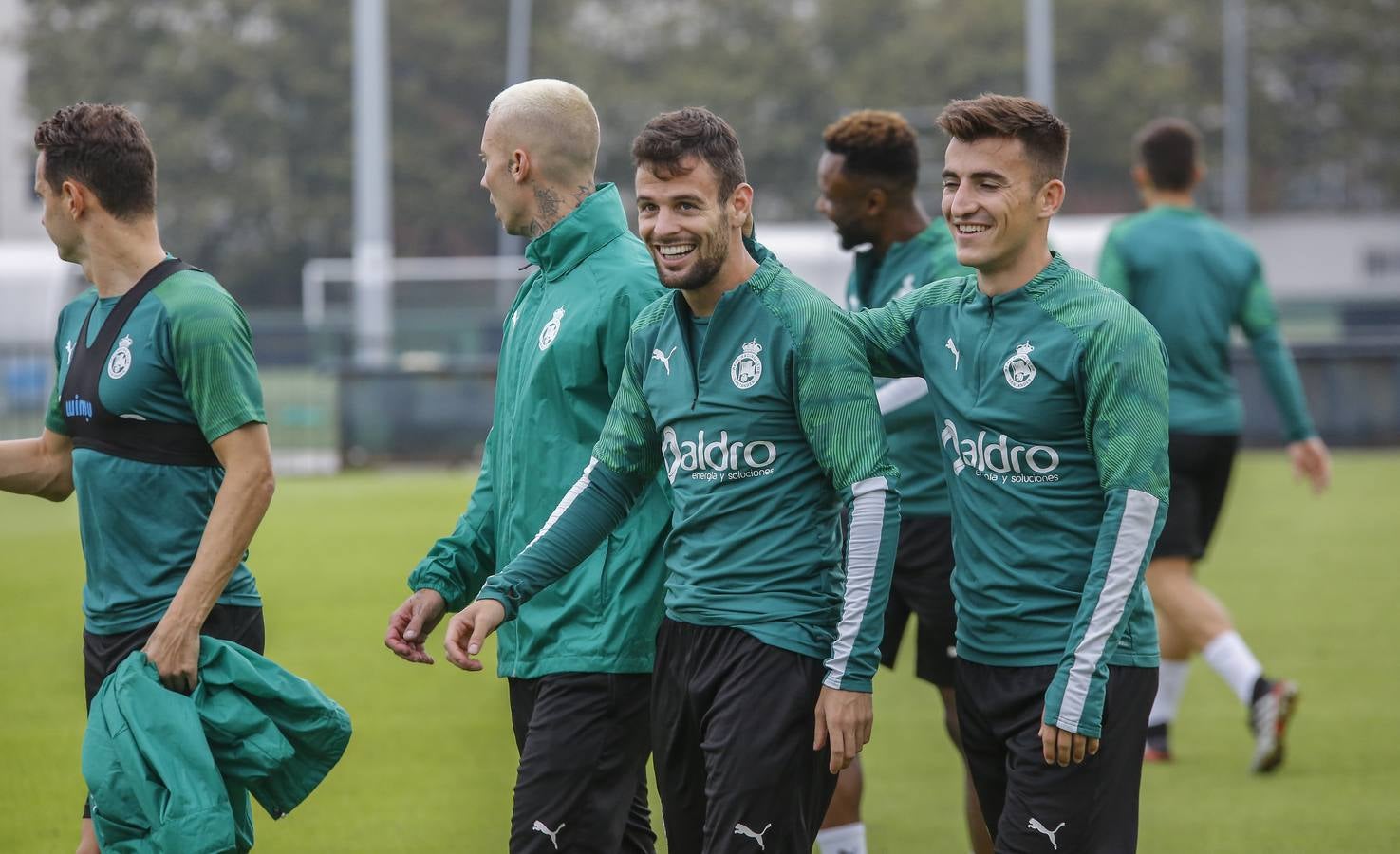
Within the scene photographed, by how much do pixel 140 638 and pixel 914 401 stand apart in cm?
250

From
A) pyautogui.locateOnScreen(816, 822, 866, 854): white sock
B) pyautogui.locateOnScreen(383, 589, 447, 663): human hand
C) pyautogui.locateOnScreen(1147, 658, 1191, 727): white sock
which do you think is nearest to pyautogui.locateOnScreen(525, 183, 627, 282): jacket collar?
pyautogui.locateOnScreen(383, 589, 447, 663): human hand

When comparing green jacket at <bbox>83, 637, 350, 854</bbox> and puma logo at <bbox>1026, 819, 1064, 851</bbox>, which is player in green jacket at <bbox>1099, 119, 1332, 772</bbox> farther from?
green jacket at <bbox>83, 637, 350, 854</bbox>

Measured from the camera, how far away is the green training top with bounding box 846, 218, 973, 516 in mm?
5750

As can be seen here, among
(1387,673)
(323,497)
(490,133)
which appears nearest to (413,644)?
(490,133)

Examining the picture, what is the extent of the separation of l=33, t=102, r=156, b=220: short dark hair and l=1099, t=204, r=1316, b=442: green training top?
440 cm

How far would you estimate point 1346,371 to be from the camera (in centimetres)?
2166

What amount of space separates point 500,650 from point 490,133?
132cm

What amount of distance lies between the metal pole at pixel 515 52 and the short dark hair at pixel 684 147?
41146 millimetres

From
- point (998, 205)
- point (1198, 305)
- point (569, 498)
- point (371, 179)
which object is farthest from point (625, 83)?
point (998, 205)

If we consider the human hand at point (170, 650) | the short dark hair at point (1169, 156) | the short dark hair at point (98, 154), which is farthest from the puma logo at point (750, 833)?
the short dark hair at point (1169, 156)

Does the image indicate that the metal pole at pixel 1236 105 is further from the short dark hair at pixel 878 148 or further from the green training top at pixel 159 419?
the green training top at pixel 159 419

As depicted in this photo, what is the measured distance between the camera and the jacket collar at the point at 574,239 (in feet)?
15.1

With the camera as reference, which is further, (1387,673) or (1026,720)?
(1387,673)

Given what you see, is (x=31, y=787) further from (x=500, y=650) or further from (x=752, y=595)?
(x=752, y=595)
